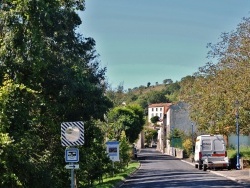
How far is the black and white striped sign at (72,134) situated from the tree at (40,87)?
61.4 inches

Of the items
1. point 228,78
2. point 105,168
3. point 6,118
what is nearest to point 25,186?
point 6,118

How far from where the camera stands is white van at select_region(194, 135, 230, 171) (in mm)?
39781

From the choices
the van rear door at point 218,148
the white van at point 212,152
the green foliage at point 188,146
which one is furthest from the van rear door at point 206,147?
the green foliage at point 188,146

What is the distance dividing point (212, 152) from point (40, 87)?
21960 mm

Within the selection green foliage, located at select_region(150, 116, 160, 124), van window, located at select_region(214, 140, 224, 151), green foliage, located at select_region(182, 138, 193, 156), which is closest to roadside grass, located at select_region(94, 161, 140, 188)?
van window, located at select_region(214, 140, 224, 151)

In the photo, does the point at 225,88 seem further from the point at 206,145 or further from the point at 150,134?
the point at 150,134

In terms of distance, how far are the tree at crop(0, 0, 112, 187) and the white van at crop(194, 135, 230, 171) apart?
1804 centimetres

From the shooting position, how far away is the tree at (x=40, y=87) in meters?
17.2

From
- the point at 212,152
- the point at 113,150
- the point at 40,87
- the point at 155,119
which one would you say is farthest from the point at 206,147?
the point at 155,119

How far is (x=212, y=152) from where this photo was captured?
40281 mm

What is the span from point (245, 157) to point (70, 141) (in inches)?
1072

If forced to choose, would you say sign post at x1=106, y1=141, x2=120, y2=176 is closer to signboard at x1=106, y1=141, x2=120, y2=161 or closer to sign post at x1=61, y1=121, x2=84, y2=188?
→ signboard at x1=106, y1=141, x2=120, y2=161

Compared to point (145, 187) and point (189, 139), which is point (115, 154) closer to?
point (145, 187)

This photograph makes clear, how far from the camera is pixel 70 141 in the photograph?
52.0 ft
